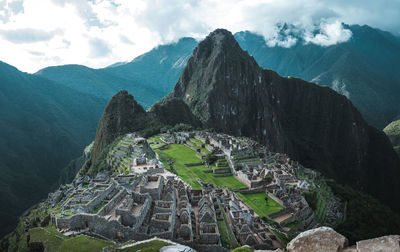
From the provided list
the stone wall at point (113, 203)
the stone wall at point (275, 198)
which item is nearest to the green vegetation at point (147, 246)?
the stone wall at point (113, 203)

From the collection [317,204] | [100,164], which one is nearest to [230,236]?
[317,204]

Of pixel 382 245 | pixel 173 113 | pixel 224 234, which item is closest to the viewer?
pixel 382 245

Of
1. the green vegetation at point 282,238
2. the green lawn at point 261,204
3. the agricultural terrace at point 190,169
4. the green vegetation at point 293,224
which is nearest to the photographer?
the green vegetation at point 282,238

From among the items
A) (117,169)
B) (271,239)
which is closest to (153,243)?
(271,239)

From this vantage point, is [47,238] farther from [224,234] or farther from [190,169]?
[190,169]

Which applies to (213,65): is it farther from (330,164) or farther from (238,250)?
(238,250)

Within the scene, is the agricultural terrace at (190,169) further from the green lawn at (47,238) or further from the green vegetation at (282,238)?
the green lawn at (47,238)
